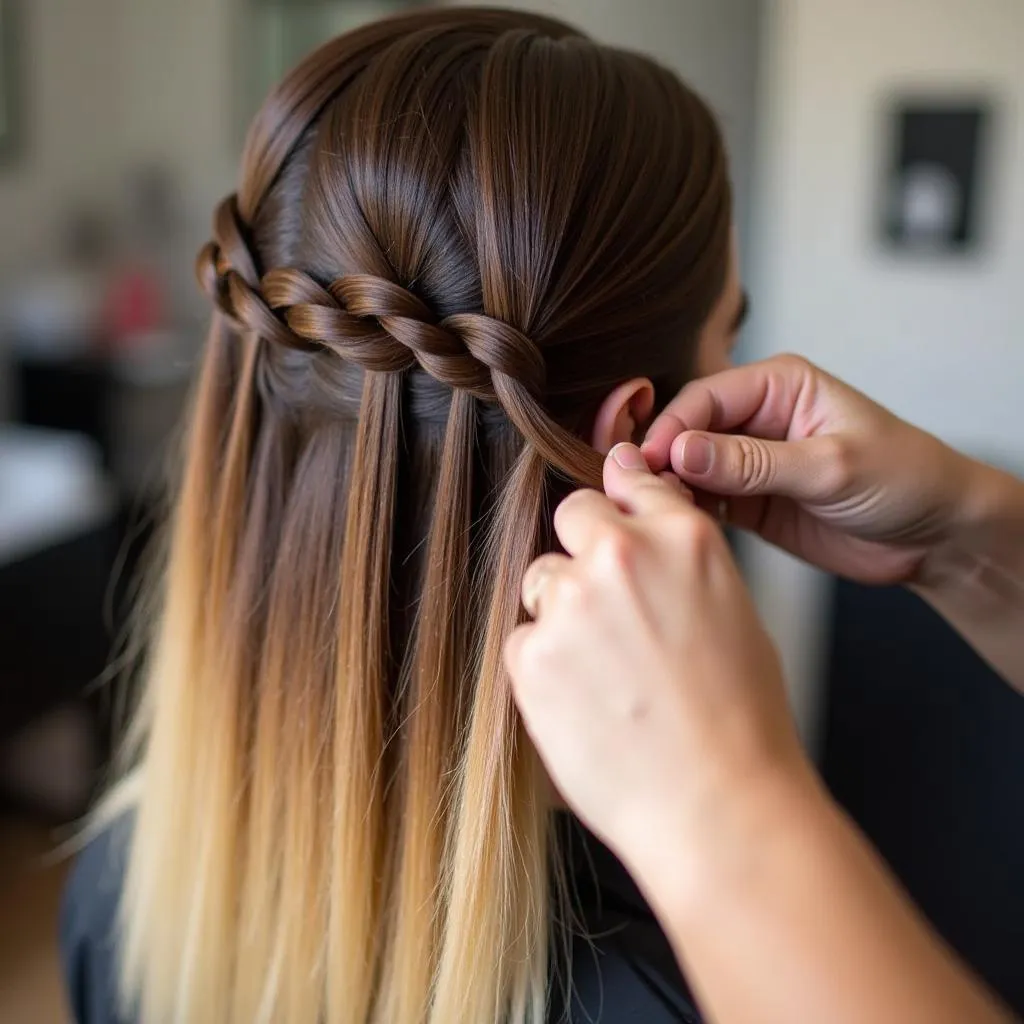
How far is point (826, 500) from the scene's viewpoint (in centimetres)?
87

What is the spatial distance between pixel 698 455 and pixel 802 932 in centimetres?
31

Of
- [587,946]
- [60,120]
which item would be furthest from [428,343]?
[60,120]

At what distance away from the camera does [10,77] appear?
274cm

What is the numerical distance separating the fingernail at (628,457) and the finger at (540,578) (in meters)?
0.08

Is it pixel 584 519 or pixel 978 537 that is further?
pixel 978 537

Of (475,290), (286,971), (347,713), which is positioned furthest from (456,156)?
(286,971)

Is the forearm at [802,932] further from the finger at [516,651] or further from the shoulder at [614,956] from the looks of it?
the shoulder at [614,956]

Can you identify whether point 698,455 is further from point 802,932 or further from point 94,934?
point 94,934

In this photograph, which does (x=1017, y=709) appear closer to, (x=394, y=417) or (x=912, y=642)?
(x=912, y=642)

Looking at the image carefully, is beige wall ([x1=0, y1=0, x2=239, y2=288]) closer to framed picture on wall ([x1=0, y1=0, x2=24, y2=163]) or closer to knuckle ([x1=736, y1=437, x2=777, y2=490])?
framed picture on wall ([x1=0, y1=0, x2=24, y2=163])

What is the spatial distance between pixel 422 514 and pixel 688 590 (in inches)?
10.6

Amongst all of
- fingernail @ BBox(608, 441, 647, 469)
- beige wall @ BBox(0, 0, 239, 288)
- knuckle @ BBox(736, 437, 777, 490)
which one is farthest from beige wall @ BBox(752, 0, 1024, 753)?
beige wall @ BBox(0, 0, 239, 288)

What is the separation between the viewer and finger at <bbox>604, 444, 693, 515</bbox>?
23.2 inches

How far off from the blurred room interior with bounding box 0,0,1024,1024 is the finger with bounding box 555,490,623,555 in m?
0.69
